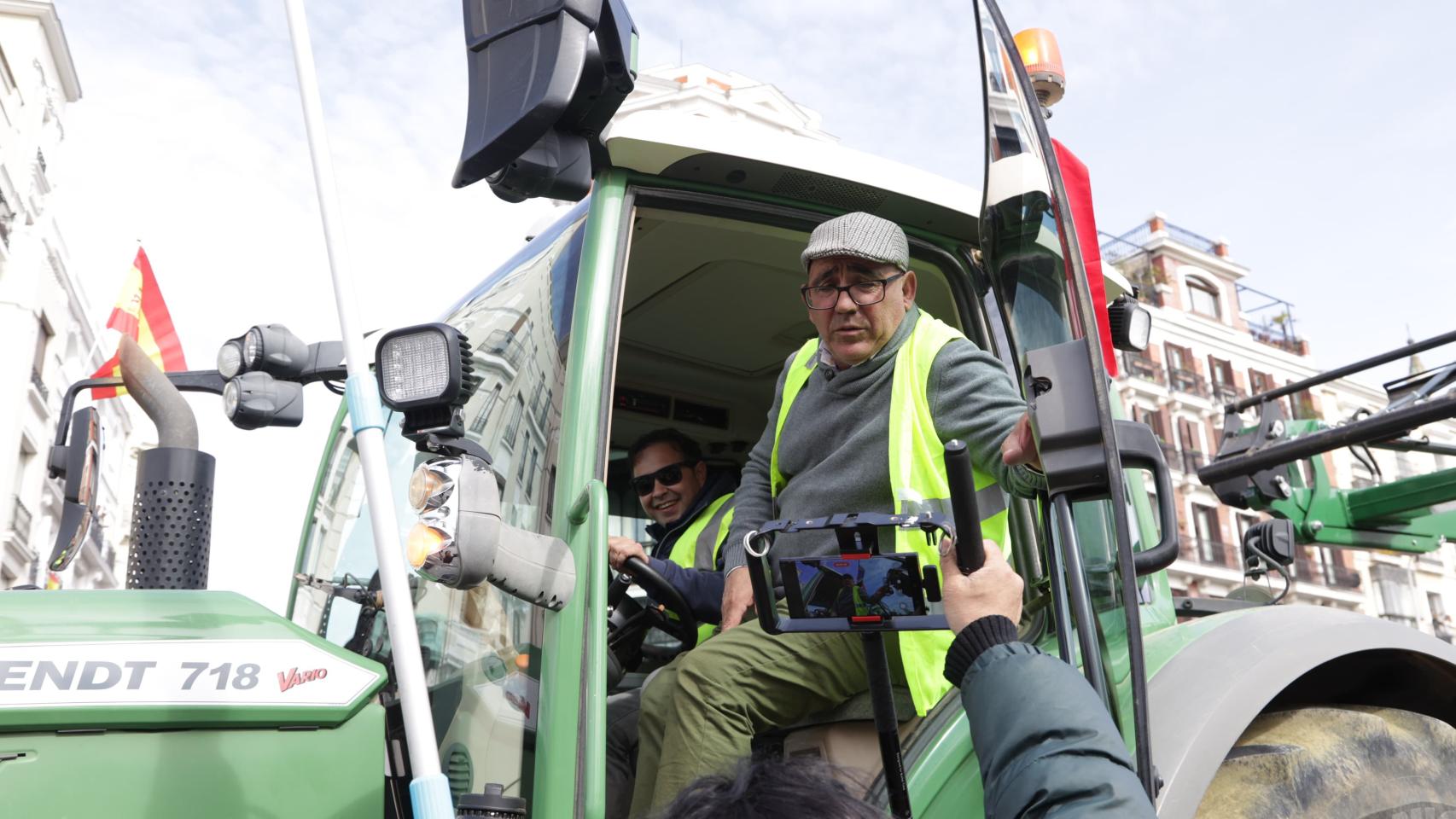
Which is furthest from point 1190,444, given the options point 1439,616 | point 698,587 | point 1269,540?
point 698,587

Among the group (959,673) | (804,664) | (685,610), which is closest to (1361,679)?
(804,664)

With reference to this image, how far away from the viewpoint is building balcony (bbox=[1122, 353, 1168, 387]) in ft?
130

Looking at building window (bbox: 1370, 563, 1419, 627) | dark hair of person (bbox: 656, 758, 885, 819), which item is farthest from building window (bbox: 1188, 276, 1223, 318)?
dark hair of person (bbox: 656, 758, 885, 819)

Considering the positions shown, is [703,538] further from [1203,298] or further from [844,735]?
[1203,298]

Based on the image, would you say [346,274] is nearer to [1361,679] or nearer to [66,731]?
[66,731]

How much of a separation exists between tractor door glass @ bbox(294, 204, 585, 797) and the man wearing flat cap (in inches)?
14.5

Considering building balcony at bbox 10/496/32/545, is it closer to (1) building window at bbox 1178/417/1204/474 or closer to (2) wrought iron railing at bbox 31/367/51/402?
(2) wrought iron railing at bbox 31/367/51/402

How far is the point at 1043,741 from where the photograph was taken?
1.32 meters

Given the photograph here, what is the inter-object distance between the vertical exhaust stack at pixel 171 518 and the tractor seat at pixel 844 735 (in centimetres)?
114

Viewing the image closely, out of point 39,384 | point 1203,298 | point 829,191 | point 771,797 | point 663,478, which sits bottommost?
point 771,797

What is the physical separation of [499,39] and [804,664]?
129 centimetres

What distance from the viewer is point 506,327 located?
107 inches

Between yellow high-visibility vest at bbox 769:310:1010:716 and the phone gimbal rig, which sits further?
yellow high-visibility vest at bbox 769:310:1010:716

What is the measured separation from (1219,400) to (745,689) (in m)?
42.1
